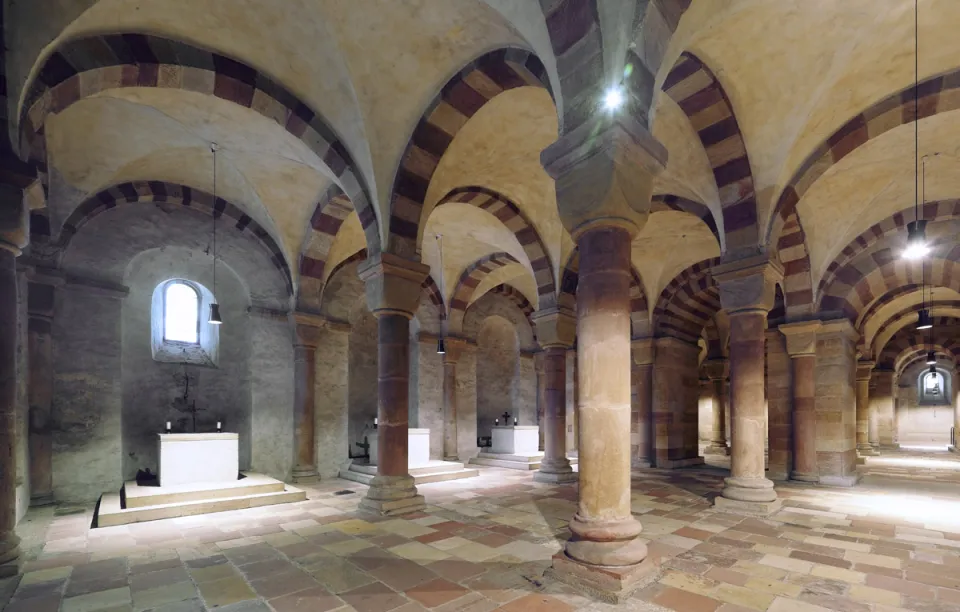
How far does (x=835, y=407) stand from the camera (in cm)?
972

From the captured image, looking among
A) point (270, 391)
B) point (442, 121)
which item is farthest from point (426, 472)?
point (442, 121)

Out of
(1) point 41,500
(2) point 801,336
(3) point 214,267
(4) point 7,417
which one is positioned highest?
(3) point 214,267

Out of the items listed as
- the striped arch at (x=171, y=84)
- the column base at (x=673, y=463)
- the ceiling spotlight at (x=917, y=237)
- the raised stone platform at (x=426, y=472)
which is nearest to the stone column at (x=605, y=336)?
the striped arch at (x=171, y=84)

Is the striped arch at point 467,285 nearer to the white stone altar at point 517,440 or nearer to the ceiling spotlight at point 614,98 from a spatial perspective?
the white stone altar at point 517,440

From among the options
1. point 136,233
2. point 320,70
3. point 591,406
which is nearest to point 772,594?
point 591,406

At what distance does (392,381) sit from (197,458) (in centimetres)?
372

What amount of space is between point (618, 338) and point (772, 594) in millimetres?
2330

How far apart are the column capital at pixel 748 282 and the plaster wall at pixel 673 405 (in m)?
5.95

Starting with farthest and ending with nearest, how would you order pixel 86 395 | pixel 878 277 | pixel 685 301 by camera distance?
pixel 685 301 → pixel 878 277 → pixel 86 395

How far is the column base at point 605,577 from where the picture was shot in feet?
12.2

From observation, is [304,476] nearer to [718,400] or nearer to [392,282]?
[392,282]

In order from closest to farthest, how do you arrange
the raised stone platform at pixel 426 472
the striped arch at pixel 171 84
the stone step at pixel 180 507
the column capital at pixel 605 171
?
the column capital at pixel 605 171 < the striped arch at pixel 171 84 < the stone step at pixel 180 507 < the raised stone platform at pixel 426 472

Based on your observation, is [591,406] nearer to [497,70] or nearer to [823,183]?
[497,70]

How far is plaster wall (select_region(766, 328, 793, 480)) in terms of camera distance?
1002 centimetres
